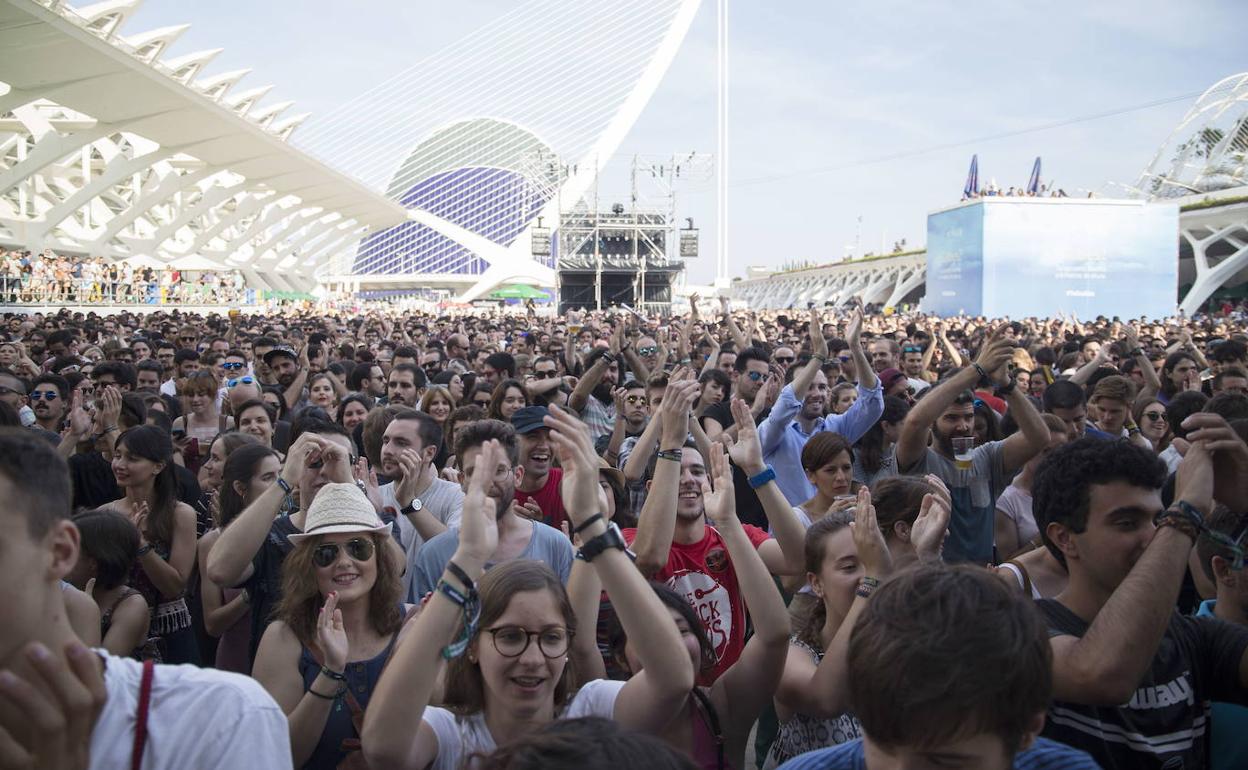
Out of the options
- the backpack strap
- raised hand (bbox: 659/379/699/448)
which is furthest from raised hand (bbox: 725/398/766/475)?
the backpack strap

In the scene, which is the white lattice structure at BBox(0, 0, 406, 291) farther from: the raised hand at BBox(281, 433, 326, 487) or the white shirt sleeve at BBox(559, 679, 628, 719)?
the white shirt sleeve at BBox(559, 679, 628, 719)

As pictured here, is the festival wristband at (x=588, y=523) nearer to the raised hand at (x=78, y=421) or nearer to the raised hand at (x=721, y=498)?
the raised hand at (x=721, y=498)

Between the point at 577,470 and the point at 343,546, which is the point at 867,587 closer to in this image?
the point at 577,470

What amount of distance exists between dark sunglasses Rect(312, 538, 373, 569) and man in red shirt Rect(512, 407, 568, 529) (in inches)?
57.4

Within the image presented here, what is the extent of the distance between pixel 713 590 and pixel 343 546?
1.23m

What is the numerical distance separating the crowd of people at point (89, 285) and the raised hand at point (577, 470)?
24.2 m

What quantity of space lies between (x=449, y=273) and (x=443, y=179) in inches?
603

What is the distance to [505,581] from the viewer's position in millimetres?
2258

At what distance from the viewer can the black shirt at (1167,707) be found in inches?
78.7

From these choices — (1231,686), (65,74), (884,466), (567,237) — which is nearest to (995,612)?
(1231,686)

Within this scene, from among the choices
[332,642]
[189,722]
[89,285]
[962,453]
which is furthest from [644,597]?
[89,285]

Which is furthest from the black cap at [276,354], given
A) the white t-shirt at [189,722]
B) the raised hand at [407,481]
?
the white t-shirt at [189,722]

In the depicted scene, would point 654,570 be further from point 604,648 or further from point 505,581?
point 505,581

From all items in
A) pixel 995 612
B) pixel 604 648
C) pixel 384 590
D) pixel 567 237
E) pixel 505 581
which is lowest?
pixel 604 648
